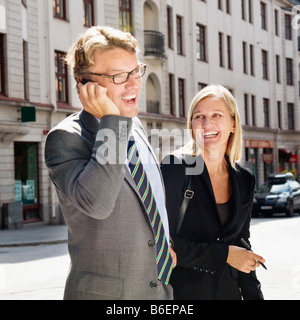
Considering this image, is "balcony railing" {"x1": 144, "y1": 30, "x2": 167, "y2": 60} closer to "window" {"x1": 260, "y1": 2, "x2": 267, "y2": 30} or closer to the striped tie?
"window" {"x1": 260, "y1": 2, "x2": 267, "y2": 30}

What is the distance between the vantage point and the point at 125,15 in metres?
29.1

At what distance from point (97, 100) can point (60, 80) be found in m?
23.2

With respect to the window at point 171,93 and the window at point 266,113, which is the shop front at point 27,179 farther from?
the window at point 266,113

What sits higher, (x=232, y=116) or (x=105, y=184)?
(x=232, y=116)

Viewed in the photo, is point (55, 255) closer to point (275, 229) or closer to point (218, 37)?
point (275, 229)

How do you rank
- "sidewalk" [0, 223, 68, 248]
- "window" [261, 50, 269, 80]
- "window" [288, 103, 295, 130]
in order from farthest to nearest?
"window" [288, 103, 295, 130]
"window" [261, 50, 269, 80]
"sidewalk" [0, 223, 68, 248]

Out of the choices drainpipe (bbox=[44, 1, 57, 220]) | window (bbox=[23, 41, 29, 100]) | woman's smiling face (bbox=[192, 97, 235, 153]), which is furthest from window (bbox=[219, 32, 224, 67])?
woman's smiling face (bbox=[192, 97, 235, 153])

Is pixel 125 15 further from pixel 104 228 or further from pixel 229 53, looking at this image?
pixel 104 228

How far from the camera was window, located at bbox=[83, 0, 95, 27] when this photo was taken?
26.6 m

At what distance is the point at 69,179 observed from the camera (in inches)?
90.7

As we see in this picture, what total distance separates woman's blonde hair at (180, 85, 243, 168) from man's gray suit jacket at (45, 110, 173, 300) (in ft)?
3.48

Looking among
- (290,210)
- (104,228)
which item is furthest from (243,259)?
(290,210)
